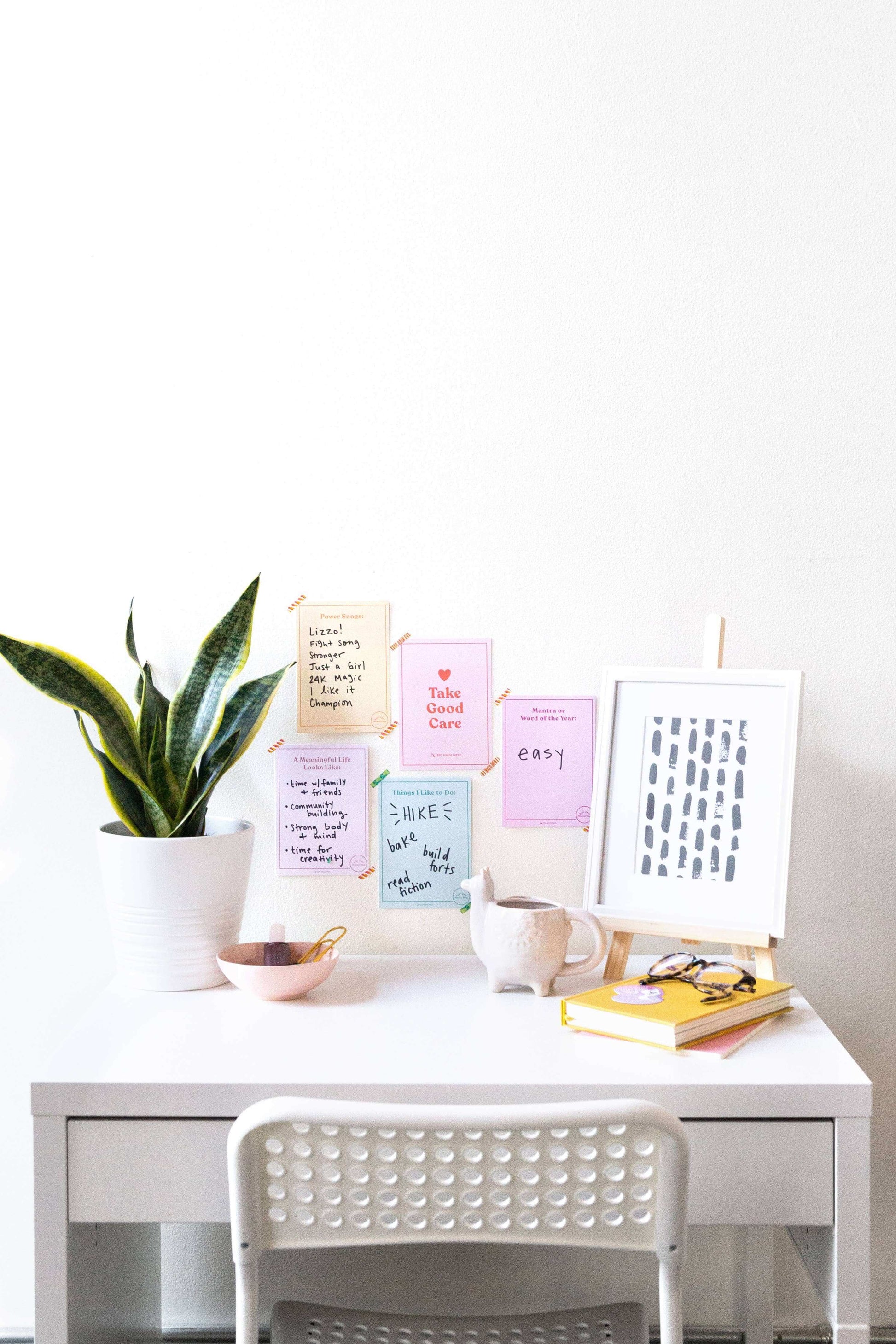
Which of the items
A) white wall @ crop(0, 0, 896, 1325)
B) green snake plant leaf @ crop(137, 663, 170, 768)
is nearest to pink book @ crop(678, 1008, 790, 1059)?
white wall @ crop(0, 0, 896, 1325)

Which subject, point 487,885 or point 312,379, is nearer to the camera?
point 487,885

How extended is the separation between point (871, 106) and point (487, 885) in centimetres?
117

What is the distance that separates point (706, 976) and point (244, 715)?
25.6 inches

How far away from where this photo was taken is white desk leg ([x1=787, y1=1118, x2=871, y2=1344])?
1.04 metres

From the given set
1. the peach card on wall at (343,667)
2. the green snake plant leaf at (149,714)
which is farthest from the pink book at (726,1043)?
Answer: the green snake plant leaf at (149,714)

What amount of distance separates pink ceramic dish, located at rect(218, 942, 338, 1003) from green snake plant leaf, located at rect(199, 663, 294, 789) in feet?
0.80

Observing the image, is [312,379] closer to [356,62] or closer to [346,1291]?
[356,62]

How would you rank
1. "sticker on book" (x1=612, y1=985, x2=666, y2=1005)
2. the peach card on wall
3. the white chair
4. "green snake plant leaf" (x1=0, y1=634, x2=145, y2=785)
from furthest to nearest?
1. the peach card on wall
2. "green snake plant leaf" (x1=0, y1=634, x2=145, y2=785)
3. "sticker on book" (x1=612, y1=985, x2=666, y2=1005)
4. the white chair

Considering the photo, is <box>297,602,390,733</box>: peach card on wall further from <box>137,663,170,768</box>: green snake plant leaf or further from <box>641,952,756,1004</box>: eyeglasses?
<box>641,952,756,1004</box>: eyeglasses

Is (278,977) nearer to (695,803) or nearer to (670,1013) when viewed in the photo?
(670,1013)

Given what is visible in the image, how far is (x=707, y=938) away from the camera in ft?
4.41

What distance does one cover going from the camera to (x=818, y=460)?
1.51 metres

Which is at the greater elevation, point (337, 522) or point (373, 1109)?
point (337, 522)

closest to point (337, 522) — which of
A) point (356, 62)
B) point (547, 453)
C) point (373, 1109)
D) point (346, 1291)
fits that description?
point (547, 453)
